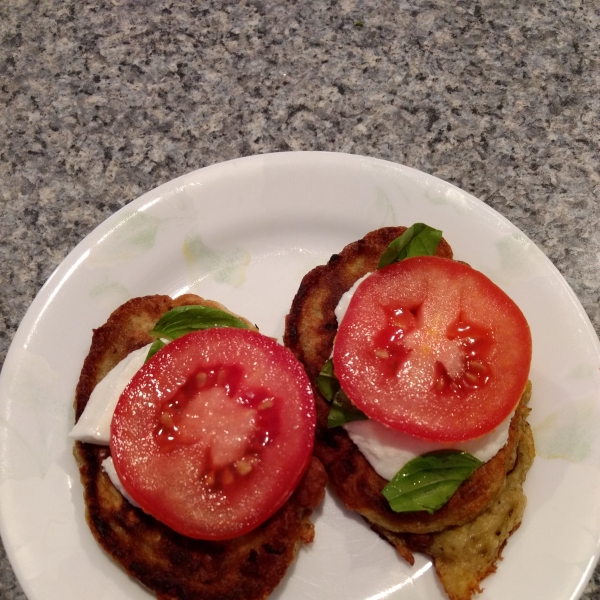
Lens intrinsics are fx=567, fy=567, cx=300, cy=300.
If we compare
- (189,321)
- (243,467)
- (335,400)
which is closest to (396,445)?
(335,400)

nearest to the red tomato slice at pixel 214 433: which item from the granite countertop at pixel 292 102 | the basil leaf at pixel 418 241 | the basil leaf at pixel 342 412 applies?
the basil leaf at pixel 342 412

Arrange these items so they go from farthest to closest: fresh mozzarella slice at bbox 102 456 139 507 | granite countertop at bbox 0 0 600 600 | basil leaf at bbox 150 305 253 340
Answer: granite countertop at bbox 0 0 600 600 < basil leaf at bbox 150 305 253 340 < fresh mozzarella slice at bbox 102 456 139 507

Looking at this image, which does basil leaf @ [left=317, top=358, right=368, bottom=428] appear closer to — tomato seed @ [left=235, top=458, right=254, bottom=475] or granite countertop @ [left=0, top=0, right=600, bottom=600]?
tomato seed @ [left=235, top=458, right=254, bottom=475]

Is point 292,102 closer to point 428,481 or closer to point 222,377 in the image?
point 222,377

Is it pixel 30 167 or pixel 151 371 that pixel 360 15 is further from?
pixel 151 371

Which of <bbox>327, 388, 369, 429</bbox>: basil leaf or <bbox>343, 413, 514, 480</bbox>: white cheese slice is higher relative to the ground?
<bbox>327, 388, 369, 429</bbox>: basil leaf

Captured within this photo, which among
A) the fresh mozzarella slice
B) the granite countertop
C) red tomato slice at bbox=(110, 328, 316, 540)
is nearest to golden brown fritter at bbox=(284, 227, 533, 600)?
red tomato slice at bbox=(110, 328, 316, 540)

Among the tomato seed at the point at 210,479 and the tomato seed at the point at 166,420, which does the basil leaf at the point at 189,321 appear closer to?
the tomato seed at the point at 166,420
